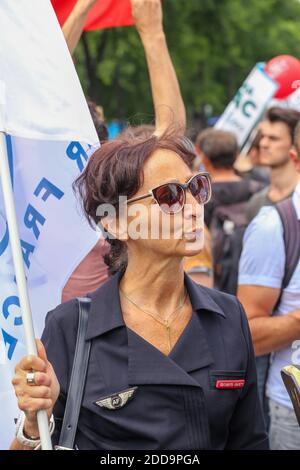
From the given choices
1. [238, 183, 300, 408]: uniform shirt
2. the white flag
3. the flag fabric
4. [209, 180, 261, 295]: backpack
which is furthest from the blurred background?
the flag fabric

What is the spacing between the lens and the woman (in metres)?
2.57

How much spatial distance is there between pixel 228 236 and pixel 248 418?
11.2 feet

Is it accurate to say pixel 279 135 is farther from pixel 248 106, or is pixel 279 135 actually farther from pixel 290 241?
pixel 248 106

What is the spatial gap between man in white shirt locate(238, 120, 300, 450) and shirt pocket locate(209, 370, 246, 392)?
970mm

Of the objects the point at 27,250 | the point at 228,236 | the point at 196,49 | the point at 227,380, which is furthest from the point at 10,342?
the point at 196,49

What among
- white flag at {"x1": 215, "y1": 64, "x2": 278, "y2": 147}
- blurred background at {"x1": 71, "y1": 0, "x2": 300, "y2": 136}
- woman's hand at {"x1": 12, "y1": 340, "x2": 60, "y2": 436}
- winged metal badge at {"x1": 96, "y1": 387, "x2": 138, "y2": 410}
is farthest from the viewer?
blurred background at {"x1": 71, "y1": 0, "x2": 300, "y2": 136}

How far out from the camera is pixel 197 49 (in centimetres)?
2014

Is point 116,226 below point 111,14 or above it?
above

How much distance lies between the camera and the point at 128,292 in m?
2.82

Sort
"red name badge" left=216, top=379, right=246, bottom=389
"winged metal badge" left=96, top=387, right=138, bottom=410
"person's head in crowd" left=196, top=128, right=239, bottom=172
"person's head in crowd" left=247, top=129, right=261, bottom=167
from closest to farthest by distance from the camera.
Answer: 1. "winged metal badge" left=96, top=387, right=138, bottom=410
2. "red name badge" left=216, top=379, right=246, bottom=389
3. "person's head in crowd" left=196, top=128, right=239, bottom=172
4. "person's head in crowd" left=247, top=129, right=261, bottom=167

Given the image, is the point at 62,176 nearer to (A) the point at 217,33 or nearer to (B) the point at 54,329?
(B) the point at 54,329

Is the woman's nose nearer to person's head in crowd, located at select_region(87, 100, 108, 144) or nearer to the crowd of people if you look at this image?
the crowd of people

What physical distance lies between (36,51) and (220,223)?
139 inches
